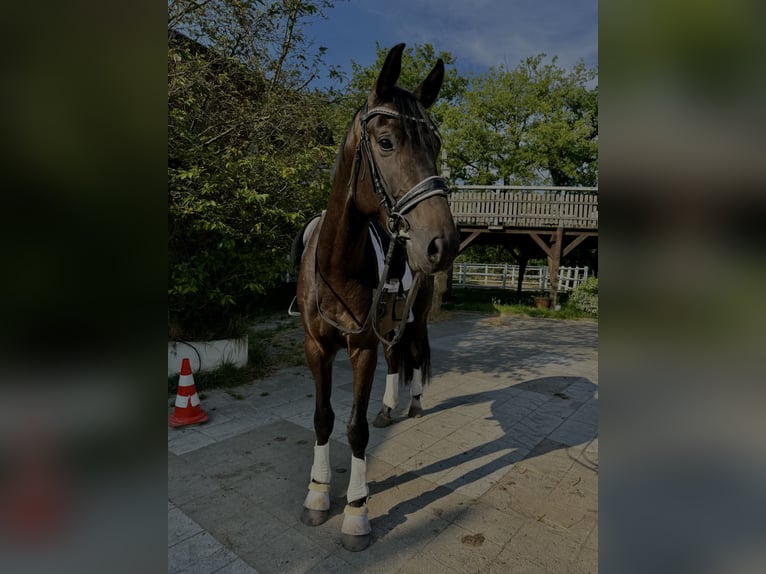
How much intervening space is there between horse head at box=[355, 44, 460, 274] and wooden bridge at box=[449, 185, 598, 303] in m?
11.4

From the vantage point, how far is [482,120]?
2233 centimetres

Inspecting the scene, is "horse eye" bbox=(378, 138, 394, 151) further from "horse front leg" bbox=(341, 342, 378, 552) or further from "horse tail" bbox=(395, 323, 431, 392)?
"horse tail" bbox=(395, 323, 431, 392)

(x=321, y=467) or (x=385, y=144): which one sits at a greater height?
(x=385, y=144)

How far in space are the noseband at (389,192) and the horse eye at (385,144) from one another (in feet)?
0.22

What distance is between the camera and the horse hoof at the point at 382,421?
12.9 ft

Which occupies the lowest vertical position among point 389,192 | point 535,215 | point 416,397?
point 416,397

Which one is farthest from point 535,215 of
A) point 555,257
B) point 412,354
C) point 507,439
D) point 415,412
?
point 507,439

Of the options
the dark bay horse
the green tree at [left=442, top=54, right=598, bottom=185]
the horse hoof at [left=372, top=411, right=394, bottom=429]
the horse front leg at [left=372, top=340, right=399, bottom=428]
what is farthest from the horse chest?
the green tree at [left=442, top=54, right=598, bottom=185]

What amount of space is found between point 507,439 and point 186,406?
3.13m

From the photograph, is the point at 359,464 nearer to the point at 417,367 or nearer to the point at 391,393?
the point at 391,393

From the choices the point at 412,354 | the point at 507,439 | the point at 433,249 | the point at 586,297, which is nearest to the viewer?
the point at 433,249

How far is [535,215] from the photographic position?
13.5 m

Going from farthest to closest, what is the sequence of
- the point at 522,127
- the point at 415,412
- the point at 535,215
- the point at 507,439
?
the point at 522,127
the point at 535,215
the point at 415,412
the point at 507,439
